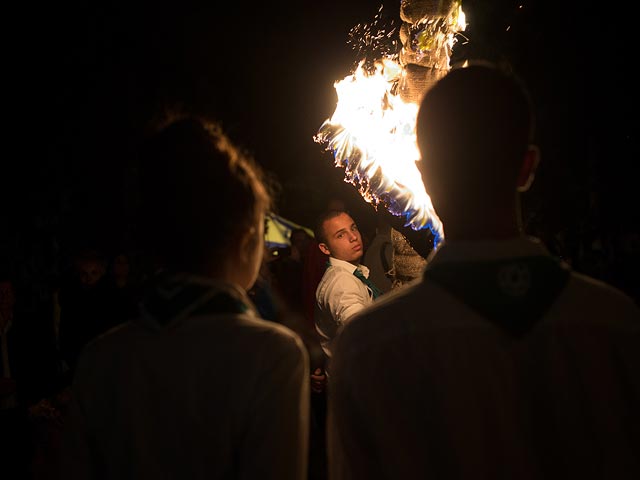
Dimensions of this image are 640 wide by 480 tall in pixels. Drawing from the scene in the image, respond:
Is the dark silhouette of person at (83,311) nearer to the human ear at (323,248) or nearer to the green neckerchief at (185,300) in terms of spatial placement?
the human ear at (323,248)

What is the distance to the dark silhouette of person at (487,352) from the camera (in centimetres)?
158

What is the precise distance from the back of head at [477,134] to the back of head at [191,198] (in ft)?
1.89

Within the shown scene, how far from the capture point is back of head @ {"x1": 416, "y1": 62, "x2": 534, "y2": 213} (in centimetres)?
168

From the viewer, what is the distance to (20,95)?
17.3 m

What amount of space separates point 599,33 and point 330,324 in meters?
6.99

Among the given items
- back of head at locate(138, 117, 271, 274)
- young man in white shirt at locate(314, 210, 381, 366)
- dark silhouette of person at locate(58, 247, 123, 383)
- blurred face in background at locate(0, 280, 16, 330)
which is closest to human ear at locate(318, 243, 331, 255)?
young man in white shirt at locate(314, 210, 381, 366)

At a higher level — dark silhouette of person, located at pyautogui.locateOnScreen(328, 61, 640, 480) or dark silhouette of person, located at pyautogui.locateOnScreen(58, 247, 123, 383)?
dark silhouette of person, located at pyautogui.locateOnScreen(328, 61, 640, 480)

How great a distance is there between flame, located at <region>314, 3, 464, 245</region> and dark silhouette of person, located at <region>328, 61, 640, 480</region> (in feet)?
7.56

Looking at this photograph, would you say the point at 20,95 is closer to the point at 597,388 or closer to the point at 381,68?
the point at 381,68

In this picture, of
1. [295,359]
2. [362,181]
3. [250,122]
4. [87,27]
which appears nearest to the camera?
[295,359]

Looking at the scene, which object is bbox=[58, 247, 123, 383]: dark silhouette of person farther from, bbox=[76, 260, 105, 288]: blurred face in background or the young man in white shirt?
the young man in white shirt

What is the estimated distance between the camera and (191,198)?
183cm

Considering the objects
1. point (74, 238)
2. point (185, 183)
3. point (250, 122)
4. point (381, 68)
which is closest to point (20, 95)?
point (74, 238)

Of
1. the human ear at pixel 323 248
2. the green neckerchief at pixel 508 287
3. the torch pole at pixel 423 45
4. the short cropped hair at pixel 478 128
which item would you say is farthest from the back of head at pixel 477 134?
the human ear at pixel 323 248
